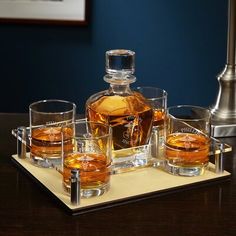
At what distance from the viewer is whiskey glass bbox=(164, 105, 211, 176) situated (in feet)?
4.53

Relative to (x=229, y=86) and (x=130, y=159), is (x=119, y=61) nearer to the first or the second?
(x=130, y=159)

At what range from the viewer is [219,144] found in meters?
1.44

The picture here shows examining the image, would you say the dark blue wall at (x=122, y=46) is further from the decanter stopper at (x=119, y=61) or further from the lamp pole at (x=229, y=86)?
the decanter stopper at (x=119, y=61)

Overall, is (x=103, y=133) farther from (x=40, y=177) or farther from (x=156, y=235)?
(x=156, y=235)

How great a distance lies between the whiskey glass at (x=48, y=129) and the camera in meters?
1.43

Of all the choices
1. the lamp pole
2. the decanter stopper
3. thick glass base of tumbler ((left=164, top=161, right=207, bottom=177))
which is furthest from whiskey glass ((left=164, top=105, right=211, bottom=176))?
the lamp pole

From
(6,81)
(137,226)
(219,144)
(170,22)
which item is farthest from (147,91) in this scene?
(6,81)

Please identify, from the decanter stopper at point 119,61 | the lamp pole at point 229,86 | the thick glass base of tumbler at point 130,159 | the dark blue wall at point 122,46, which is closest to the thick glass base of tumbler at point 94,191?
the thick glass base of tumbler at point 130,159

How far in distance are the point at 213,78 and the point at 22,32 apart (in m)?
0.83

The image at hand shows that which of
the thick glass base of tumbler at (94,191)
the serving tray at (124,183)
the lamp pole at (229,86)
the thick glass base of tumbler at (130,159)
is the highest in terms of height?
the lamp pole at (229,86)

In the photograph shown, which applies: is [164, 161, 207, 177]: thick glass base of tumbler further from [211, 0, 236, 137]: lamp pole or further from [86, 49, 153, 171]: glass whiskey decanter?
[211, 0, 236, 137]: lamp pole

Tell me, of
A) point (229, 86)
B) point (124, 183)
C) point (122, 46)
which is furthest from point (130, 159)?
point (122, 46)

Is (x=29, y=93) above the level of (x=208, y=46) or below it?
below

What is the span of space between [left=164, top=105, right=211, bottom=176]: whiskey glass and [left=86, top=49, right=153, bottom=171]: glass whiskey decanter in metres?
0.05
